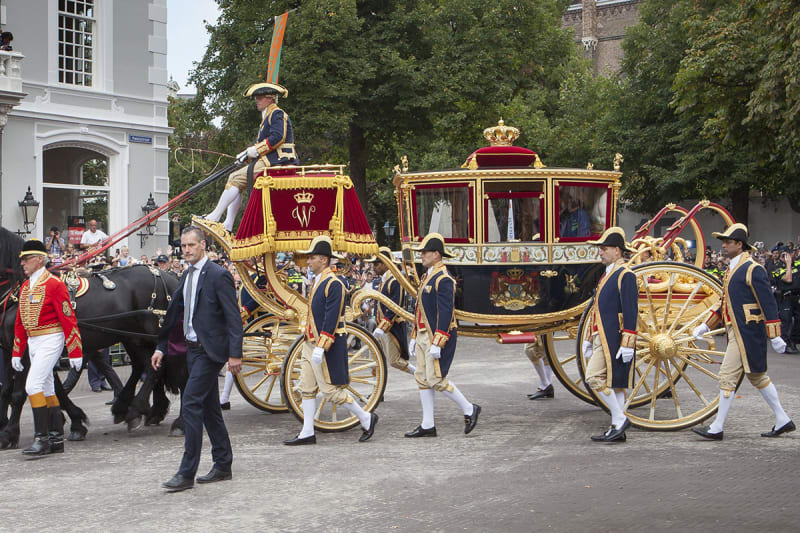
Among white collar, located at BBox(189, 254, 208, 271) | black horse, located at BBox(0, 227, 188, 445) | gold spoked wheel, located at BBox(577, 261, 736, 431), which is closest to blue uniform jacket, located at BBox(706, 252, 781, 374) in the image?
gold spoked wheel, located at BBox(577, 261, 736, 431)

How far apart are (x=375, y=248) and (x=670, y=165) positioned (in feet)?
75.5

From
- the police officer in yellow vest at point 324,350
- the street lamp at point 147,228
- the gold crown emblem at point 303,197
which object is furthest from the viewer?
the street lamp at point 147,228

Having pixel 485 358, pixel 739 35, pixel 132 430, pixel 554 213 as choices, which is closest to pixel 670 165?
pixel 739 35

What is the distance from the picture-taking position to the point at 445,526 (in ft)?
18.4

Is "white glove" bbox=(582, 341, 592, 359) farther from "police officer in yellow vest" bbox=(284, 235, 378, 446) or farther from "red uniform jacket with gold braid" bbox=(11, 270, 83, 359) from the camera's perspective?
"red uniform jacket with gold braid" bbox=(11, 270, 83, 359)

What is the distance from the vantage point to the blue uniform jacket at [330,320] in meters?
8.21

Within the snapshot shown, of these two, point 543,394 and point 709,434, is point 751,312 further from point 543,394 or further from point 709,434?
point 543,394

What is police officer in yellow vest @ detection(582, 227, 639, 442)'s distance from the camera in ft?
26.9

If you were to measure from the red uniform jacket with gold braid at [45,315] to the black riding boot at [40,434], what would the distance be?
0.54m

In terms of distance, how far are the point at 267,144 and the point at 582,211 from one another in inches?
138

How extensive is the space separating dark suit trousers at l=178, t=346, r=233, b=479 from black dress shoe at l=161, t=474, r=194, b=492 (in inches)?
1.3

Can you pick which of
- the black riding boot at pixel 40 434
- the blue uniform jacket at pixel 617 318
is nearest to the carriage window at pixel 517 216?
the blue uniform jacket at pixel 617 318

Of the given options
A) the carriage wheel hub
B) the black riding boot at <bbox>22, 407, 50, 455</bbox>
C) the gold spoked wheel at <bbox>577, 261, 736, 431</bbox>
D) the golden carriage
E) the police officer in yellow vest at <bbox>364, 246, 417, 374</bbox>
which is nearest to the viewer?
the black riding boot at <bbox>22, 407, 50, 455</bbox>

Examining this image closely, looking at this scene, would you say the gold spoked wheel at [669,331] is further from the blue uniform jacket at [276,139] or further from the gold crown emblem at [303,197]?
the blue uniform jacket at [276,139]
